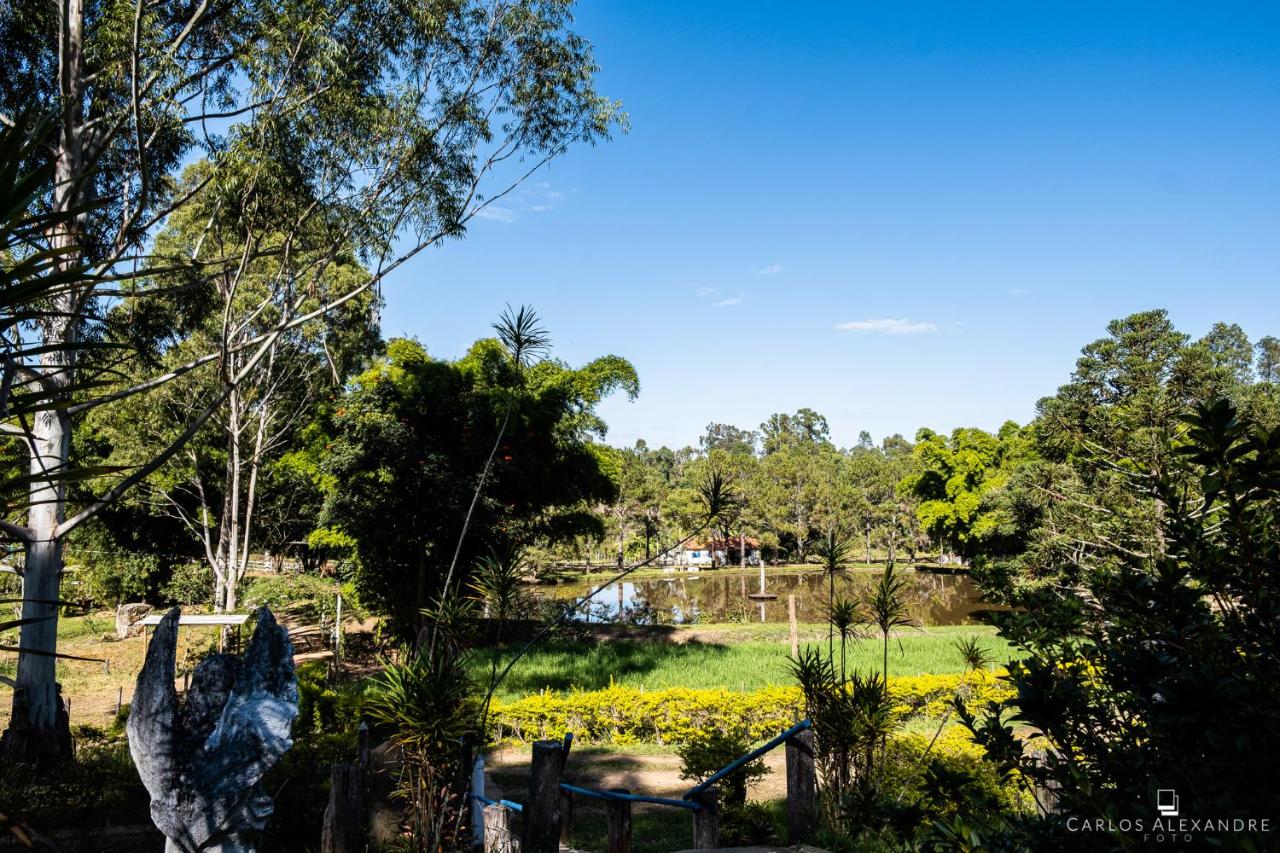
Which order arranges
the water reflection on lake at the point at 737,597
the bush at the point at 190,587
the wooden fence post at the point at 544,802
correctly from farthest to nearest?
the water reflection on lake at the point at 737,597
the bush at the point at 190,587
the wooden fence post at the point at 544,802

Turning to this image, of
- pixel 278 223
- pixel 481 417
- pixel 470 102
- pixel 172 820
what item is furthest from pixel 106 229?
pixel 172 820

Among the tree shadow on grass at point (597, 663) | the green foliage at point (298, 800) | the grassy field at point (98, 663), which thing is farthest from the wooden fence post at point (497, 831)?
the grassy field at point (98, 663)

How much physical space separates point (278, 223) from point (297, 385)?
35.7ft

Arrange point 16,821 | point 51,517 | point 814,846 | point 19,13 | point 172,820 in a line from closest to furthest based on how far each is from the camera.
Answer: point 16,821 → point 172,820 → point 814,846 → point 51,517 → point 19,13

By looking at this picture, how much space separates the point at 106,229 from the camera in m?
10.7

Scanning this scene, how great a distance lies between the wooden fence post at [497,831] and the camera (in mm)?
4301

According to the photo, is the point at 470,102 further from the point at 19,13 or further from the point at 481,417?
the point at 481,417

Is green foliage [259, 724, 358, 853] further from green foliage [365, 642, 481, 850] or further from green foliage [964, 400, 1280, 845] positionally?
green foliage [964, 400, 1280, 845]

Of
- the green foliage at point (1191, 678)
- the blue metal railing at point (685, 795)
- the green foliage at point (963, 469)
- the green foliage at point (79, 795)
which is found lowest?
the green foliage at point (79, 795)

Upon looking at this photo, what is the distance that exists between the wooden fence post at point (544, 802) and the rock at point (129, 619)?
757 inches

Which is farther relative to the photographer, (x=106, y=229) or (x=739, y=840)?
(x=106, y=229)

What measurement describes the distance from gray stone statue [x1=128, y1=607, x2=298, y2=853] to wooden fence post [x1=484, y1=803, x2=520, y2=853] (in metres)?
1.30

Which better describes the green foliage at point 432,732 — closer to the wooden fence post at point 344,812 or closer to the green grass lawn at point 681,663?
the wooden fence post at point 344,812

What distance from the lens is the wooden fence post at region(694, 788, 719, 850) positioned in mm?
4445
